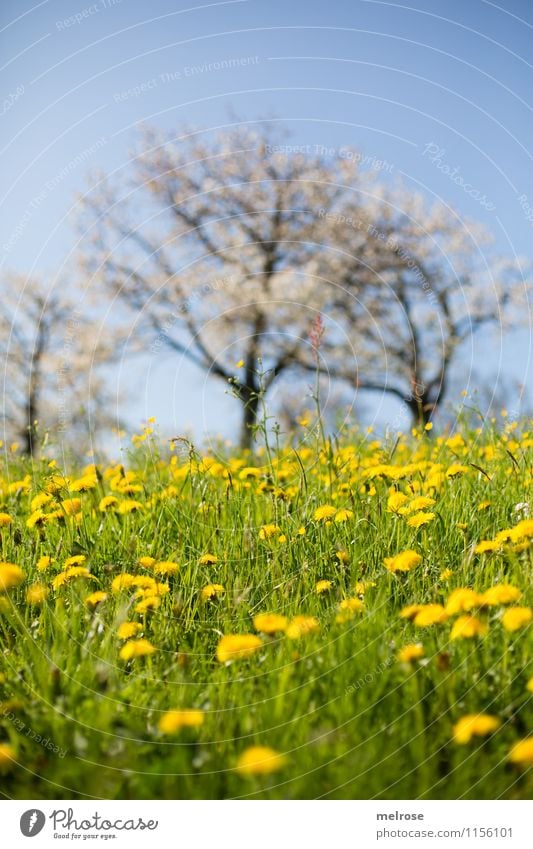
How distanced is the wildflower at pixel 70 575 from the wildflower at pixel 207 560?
1.12 ft

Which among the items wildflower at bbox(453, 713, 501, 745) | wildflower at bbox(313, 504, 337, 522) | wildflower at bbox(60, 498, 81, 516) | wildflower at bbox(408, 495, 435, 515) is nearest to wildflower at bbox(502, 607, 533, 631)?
wildflower at bbox(453, 713, 501, 745)

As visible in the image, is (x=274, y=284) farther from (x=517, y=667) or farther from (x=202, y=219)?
(x=517, y=667)

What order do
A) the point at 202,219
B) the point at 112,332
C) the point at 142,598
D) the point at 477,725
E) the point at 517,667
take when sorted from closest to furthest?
the point at 477,725, the point at 517,667, the point at 142,598, the point at 202,219, the point at 112,332

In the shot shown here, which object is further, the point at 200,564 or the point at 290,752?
the point at 200,564

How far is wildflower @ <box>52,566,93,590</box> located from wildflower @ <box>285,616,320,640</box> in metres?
0.67

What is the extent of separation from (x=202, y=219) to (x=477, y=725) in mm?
11896

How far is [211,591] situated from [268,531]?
0.43 m

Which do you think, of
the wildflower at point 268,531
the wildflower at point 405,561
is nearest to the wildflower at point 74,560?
the wildflower at point 268,531

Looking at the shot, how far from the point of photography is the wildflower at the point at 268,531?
8.21 feet

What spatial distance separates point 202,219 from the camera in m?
12.5

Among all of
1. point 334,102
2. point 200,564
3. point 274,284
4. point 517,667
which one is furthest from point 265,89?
point 274,284

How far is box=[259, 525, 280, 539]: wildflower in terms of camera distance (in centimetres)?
250

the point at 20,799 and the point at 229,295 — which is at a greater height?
the point at 229,295
